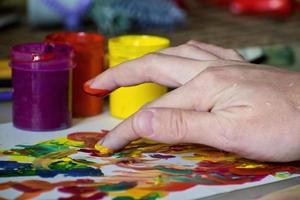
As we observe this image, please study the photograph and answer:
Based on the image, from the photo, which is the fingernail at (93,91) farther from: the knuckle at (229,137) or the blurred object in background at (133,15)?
the blurred object in background at (133,15)

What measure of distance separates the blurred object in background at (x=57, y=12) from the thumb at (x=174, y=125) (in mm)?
668

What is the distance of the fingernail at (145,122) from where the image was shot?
27.5 inches

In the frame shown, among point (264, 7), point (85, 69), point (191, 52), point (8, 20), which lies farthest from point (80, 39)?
point (264, 7)

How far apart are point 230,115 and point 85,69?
27cm

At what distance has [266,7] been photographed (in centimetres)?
161

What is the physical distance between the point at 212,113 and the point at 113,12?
2.03 ft

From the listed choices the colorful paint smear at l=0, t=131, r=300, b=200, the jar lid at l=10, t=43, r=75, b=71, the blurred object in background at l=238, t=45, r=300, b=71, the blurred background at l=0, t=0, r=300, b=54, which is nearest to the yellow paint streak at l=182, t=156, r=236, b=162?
the colorful paint smear at l=0, t=131, r=300, b=200

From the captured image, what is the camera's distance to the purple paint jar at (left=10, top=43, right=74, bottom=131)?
0.81m

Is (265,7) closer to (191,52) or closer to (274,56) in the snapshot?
(274,56)

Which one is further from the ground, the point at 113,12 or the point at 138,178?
the point at 113,12

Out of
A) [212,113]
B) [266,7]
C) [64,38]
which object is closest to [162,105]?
[212,113]

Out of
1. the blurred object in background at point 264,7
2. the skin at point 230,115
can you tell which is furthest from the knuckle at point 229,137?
the blurred object in background at point 264,7

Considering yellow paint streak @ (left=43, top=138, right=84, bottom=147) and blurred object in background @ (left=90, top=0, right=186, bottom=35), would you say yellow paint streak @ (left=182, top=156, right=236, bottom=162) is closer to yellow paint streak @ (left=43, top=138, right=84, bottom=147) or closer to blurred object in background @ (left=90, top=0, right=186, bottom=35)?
yellow paint streak @ (left=43, top=138, right=84, bottom=147)

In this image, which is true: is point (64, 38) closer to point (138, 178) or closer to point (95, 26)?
point (138, 178)
